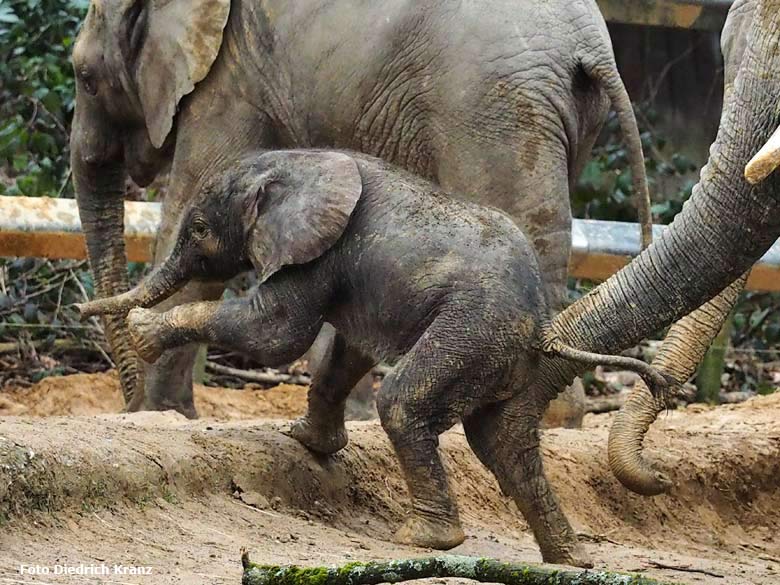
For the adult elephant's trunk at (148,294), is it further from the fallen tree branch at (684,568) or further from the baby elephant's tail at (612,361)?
the fallen tree branch at (684,568)

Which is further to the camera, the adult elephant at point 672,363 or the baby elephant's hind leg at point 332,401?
the adult elephant at point 672,363

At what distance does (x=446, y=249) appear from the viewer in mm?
5500

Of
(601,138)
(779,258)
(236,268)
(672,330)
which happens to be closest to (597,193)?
(601,138)

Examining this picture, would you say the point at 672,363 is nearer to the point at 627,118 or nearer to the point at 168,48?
the point at 627,118

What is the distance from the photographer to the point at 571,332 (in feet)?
17.4

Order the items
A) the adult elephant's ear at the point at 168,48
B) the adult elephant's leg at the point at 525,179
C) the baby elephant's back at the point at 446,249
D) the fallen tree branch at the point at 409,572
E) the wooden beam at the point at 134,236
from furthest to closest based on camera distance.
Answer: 1. the wooden beam at the point at 134,236
2. the adult elephant's ear at the point at 168,48
3. the adult elephant's leg at the point at 525,179
4. the baby elephant's back at the point at 446,249
5. the fallen tree branch at the point at 409,572

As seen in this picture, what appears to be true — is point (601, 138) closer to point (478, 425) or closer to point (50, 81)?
point (50, 81)

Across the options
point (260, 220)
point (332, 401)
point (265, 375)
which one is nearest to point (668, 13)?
point (265, 375)

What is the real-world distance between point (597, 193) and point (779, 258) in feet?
10.6

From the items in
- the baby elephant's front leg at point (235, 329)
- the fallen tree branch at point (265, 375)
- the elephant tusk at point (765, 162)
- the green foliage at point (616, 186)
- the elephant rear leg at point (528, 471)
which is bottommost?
the fallen tree branch at point (265, 375)

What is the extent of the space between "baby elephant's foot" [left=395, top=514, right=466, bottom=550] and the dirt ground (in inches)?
4.3

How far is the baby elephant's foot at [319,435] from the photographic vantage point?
21.0 ft

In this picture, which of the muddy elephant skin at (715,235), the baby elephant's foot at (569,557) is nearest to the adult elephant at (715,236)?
the muddy elephant skin at (715,235)

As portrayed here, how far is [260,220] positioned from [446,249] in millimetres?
705
